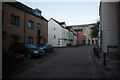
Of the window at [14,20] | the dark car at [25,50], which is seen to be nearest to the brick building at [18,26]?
the window at [14,20]

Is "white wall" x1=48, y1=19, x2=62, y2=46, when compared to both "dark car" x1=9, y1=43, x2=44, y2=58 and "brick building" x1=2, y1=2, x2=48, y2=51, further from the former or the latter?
"dark car" x1=9, y1=43, x2=44, y2=58

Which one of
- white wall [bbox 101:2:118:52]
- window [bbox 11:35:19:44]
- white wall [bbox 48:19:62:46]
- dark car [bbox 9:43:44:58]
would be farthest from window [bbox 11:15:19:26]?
white wall [bbox 48:19:62:46]

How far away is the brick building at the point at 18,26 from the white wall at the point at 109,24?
40.0 feet

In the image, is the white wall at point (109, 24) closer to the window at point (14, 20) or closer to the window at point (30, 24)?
the window at point (30, 24)

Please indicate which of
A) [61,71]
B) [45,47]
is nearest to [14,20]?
[45,47]

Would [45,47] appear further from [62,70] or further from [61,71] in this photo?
[61,71]

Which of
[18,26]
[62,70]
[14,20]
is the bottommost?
[62,70]

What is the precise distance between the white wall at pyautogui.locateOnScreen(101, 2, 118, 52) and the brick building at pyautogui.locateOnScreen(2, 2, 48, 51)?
40.0ft

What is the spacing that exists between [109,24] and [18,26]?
1327 centimetres

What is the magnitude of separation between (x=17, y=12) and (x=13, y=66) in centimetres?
1061

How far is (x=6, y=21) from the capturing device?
41.1ft

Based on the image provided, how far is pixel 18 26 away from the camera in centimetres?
1487

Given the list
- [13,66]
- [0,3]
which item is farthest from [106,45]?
[0,3]

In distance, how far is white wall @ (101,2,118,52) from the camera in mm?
13562
